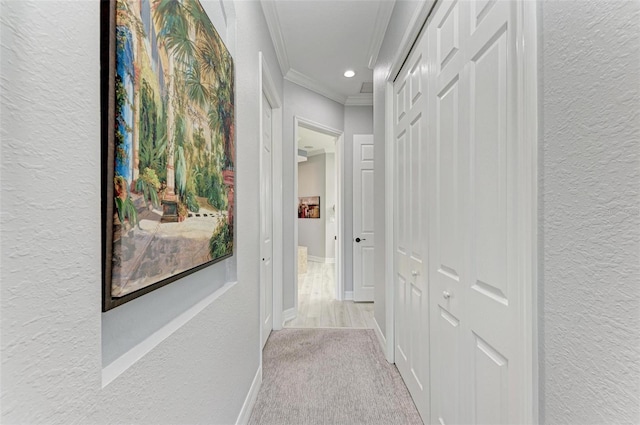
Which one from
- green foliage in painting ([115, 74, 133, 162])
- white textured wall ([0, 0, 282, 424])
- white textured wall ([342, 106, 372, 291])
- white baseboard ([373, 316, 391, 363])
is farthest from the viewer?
white textured wall ([342, 106, 372, 291])

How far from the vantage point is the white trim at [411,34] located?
157 centimetres

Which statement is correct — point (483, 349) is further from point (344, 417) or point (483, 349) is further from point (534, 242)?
point (344, 417)

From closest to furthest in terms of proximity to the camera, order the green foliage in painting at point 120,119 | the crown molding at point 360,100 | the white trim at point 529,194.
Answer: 1. the green foliage in painting at point 120,119
2. the white trim at point 529,194
3. the crown molding at point 360,100

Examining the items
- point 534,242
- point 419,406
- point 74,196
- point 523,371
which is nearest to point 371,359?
point 419,406

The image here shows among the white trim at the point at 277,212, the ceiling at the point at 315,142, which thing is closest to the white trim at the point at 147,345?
the white trim at the point at 277,212

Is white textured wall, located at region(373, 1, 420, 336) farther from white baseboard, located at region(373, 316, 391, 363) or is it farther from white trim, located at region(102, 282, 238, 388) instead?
white trim, located at region(102, 282, 238, 388)

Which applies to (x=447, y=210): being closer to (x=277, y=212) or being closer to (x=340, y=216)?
(x=277, y=212)

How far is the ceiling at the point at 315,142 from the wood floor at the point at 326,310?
2639 millimetres

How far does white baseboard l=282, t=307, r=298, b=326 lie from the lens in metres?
3.25

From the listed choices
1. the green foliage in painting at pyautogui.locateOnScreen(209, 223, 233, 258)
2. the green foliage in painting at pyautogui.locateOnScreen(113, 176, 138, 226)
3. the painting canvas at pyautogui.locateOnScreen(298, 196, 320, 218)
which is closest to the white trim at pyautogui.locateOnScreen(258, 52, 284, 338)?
the green foliage in painting at pyautogui.locateOnScreen(209, 223, 233, 258)

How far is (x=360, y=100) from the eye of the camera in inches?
161

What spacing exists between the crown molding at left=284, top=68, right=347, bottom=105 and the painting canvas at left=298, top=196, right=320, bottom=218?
12.5 ft

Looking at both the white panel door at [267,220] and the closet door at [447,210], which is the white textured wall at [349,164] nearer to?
the white panel door at [267,220]

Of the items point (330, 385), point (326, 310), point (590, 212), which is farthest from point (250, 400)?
point (326, 310)
